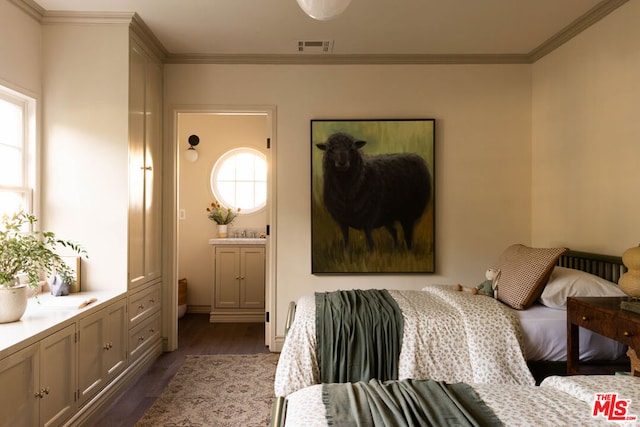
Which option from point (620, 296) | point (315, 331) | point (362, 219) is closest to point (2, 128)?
point (315, 331)

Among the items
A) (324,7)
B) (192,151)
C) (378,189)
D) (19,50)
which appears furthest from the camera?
(192,151)

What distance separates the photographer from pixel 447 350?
7.73 ft

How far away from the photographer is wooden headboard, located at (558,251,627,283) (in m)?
2.85

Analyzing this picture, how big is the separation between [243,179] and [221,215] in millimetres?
579

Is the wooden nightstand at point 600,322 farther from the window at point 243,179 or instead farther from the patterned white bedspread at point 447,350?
the window at point 243,179

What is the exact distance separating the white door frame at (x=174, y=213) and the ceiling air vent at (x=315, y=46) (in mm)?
608

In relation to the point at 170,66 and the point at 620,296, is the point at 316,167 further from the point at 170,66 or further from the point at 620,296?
the point at 620,296

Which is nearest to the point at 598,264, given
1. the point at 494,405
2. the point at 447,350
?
the point at 447,350

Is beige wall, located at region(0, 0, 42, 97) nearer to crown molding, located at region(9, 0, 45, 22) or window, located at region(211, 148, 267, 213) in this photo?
crown molding, located at region(9, 0, 45, 22)

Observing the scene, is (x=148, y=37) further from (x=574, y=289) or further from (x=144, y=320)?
(x=574, y=289)

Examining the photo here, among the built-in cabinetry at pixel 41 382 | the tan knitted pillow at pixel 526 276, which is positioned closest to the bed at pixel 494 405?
the tan knitted pillow at pixel 526 276

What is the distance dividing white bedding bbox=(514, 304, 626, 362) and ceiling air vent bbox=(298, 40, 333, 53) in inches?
106

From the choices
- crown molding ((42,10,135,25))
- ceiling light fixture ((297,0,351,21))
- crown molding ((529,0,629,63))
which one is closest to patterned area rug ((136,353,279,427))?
ceiling light fixture ((297,0,351,21))

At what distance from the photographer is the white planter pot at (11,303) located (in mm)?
2152
